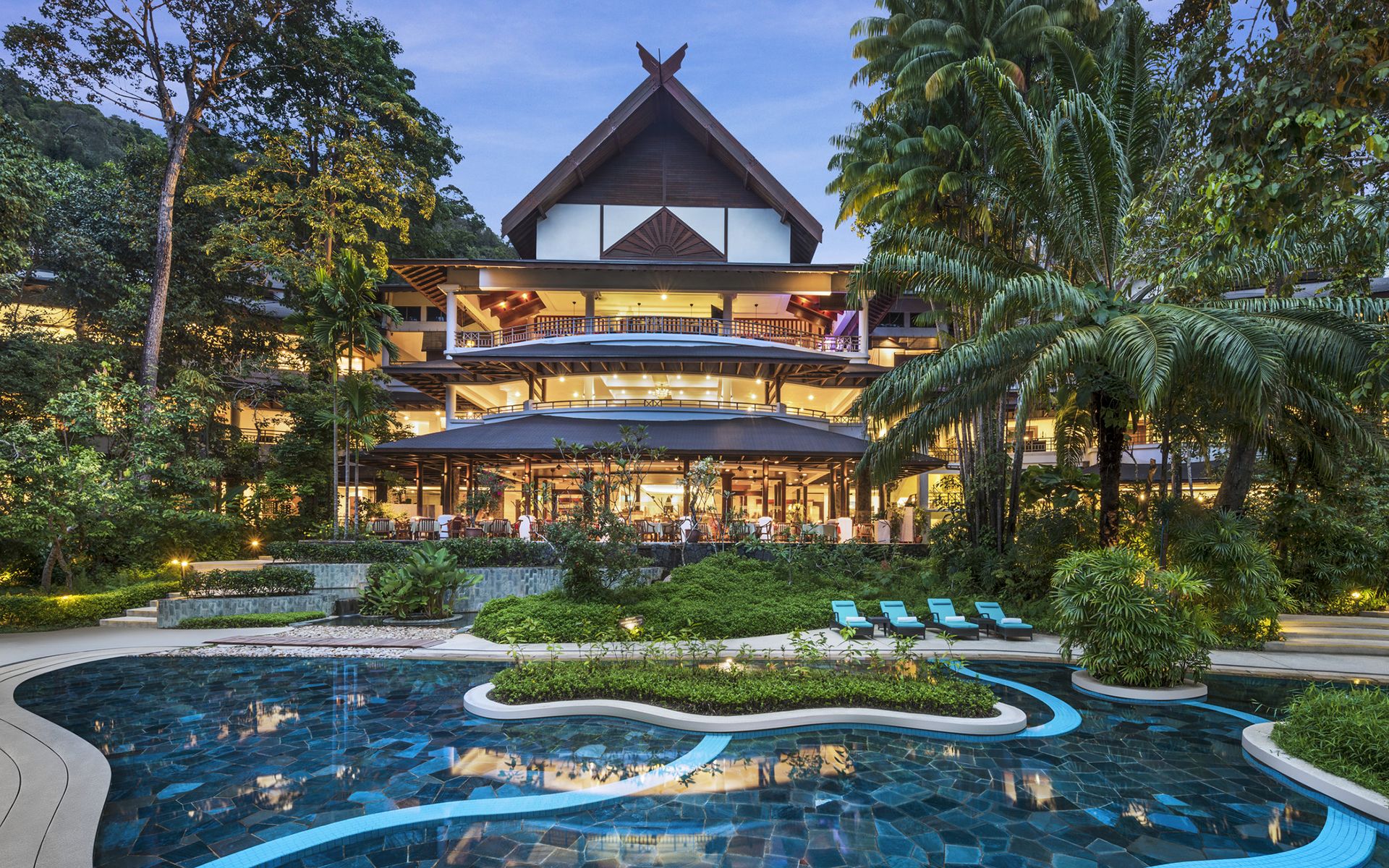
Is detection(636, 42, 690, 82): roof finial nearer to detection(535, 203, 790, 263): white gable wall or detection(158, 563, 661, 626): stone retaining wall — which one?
detection(535, 203, 790, 263): white gable wall

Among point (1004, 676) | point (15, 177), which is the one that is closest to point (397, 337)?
point (15, 177)

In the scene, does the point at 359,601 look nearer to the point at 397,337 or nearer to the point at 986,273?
the point at 986,273

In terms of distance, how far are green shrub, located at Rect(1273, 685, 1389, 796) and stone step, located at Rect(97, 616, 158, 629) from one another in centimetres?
2006

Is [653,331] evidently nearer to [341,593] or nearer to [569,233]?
[569,233]

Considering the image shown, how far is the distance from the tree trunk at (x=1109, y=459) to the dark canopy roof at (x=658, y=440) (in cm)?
942

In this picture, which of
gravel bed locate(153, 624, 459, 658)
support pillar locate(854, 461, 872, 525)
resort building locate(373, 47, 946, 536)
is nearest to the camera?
gravel bed locate(153, 624, 459, 658)

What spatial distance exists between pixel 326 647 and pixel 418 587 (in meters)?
3.13

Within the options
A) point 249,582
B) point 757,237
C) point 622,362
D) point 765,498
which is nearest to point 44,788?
point 249,582

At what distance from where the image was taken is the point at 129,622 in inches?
586

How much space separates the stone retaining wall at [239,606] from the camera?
48.7 feet

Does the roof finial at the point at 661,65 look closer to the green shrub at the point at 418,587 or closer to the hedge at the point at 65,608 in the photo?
the green shrub at the point at 418,587

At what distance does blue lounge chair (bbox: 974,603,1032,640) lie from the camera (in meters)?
12.8

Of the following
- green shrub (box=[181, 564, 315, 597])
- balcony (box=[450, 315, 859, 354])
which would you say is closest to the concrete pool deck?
green shrub (box=[181, 564, 315, 597])

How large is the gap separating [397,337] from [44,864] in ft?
112
